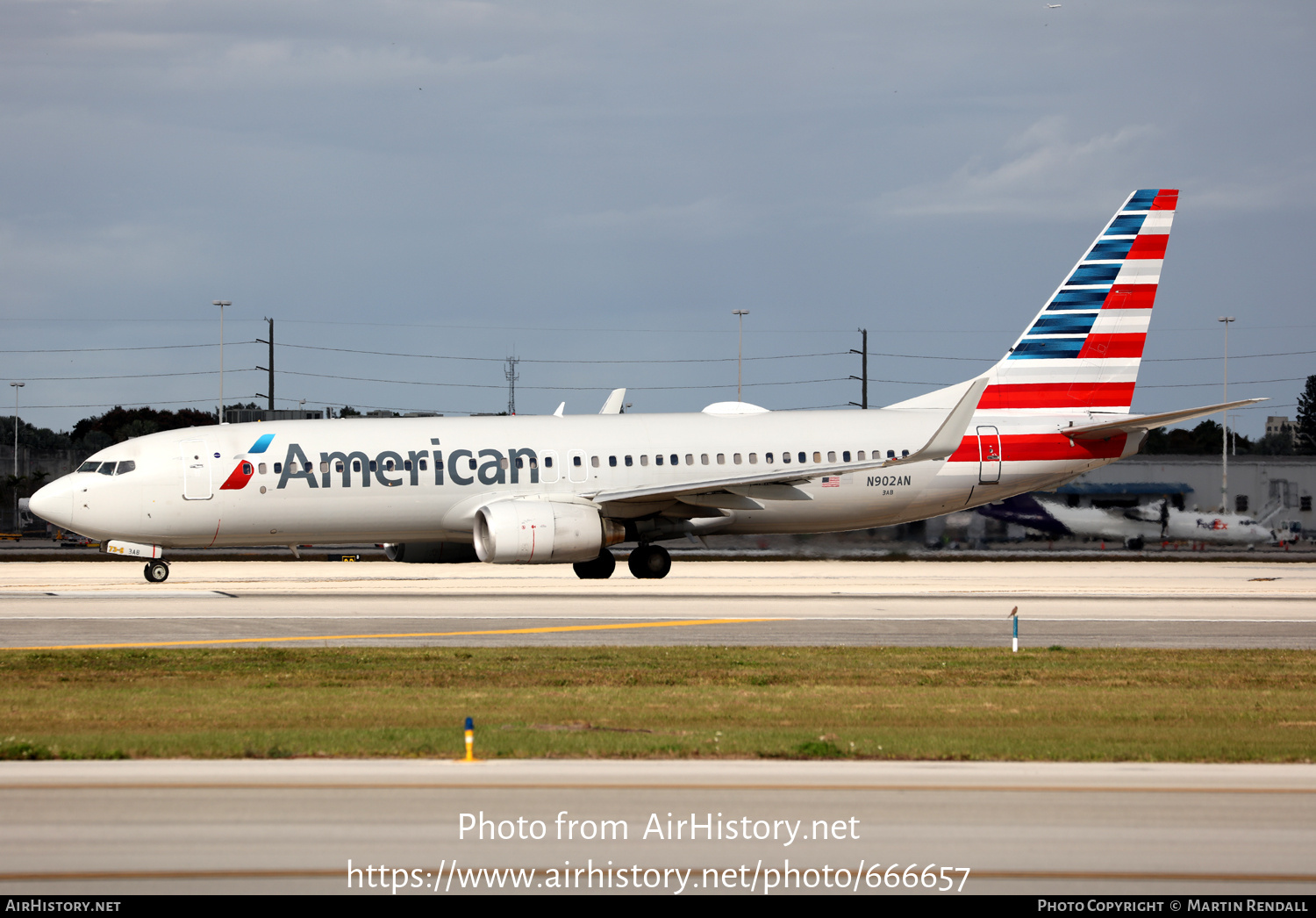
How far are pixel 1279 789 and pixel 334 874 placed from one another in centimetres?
718

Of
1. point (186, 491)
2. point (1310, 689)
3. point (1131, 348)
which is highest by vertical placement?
point (1131, 348)

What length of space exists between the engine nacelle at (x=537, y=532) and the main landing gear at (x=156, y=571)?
8.02 meters

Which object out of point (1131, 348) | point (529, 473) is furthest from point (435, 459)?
point (1131, 348)

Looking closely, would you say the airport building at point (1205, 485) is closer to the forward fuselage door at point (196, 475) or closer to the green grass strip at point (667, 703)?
the green grass strip at point (667, 703)

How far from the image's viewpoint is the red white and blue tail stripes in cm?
3694

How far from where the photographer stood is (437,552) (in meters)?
36.1

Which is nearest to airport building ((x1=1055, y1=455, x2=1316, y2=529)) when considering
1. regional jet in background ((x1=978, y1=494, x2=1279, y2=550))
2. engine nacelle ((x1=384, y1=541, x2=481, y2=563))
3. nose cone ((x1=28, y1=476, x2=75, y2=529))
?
regional jet in background ((x1=978, y1=494, x2=1279, y2=550))

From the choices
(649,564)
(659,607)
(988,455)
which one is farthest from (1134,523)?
(659,607)

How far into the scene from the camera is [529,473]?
3400 centimetres

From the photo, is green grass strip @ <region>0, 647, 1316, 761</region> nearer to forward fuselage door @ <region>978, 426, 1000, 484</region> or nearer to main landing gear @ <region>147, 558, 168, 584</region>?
main landing gear @ <region>147, 558, 168, 584</region>

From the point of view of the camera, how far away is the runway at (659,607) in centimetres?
2164

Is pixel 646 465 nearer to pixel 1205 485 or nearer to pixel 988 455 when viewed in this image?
pixel 988 455
